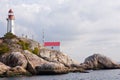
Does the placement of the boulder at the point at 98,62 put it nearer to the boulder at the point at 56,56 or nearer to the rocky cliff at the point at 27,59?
the rocky cliff at the point at 27,59

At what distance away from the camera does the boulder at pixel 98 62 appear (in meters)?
105

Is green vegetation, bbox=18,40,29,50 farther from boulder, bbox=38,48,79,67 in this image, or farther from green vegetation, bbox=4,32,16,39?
boulder, bbox=38,48,79,67

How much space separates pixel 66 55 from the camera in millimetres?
107188

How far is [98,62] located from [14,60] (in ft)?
104

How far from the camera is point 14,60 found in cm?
8475

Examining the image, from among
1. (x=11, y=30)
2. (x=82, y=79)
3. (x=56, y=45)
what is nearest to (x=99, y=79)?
(x=82, y=79)

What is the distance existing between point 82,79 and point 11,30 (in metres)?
49.9

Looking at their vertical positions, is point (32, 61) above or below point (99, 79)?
above

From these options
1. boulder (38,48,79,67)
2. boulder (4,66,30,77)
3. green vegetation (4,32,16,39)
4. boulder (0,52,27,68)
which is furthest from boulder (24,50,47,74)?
green vegetation (4,32,16,39)

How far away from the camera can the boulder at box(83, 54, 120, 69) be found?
104875 mm

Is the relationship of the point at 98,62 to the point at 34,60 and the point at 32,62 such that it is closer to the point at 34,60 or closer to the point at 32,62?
the point at 34,60

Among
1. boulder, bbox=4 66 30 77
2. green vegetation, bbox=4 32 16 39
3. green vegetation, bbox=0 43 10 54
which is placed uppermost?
green vegetation, bbox=4 32 16 39

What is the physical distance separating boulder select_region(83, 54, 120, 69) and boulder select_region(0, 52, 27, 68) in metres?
27.9

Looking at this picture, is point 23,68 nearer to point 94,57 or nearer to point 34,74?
point 34,74
